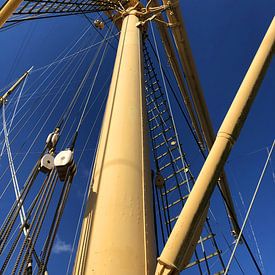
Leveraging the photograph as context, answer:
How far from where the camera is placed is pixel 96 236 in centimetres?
244

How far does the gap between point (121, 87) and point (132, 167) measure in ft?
4.16


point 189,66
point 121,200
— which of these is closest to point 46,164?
point 121,200

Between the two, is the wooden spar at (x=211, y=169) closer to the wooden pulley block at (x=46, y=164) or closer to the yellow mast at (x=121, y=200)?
the yellow mast at (x=121, y=200)

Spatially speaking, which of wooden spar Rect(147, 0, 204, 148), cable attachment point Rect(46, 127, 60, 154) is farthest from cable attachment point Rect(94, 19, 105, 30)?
cable attachment point Rect(46, 127, 60, 154)

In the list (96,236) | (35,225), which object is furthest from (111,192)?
(35,225)

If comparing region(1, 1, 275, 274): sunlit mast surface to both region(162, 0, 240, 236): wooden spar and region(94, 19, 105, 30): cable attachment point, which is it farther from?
region(94, 19, 105, 30): cable attachment point

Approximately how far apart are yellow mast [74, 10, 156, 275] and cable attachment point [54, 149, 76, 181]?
249mm

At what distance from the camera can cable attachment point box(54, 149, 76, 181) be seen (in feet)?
9.07

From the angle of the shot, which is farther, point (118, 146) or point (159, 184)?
point (159, 184)

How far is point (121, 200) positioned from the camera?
2.66m

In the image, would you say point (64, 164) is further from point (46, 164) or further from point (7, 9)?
point (7, 9)

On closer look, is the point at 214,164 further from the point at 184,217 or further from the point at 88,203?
the point at 88,203

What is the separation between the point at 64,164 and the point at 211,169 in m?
1.24

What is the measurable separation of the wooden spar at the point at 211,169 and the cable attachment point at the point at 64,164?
1143 mm
